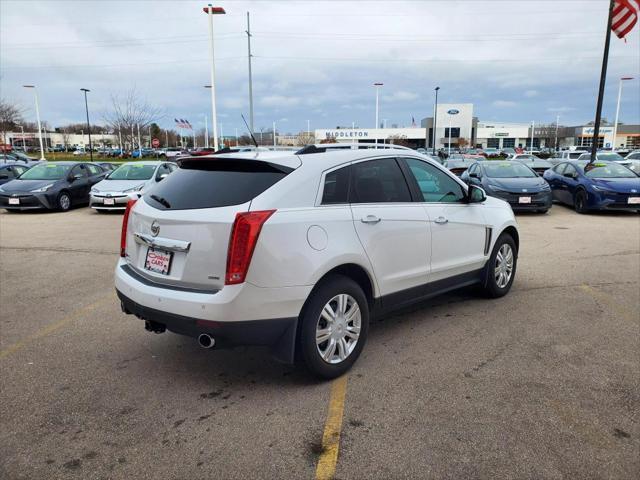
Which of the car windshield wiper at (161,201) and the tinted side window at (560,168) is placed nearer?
the car windshield wiper at (161,201)

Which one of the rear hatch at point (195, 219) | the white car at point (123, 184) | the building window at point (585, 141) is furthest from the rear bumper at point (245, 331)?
the building window at point (585, 141)

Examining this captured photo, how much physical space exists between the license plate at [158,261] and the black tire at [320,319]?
3.34ft

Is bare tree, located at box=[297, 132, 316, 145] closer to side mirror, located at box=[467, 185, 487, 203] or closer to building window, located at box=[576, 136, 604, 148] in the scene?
building window, located at box=[576, 136, 604, 148]

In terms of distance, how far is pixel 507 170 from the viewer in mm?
14195

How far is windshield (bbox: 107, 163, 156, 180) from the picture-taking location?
586 inches

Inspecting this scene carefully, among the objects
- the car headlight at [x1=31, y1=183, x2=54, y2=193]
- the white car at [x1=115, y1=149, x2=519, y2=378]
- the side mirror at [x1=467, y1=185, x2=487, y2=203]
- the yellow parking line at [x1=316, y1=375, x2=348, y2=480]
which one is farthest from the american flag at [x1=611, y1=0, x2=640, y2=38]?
the car headlight at [x1=31, y1=183, x2=54, y2=193]

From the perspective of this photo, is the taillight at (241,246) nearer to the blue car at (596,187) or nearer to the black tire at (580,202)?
the blue car at (596,187)

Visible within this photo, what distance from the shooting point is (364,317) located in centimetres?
385

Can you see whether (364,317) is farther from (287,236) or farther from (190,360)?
(190,360)

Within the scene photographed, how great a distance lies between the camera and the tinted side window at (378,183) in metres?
3.94

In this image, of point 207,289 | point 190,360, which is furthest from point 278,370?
point 207,289

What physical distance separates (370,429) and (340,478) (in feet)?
1.65

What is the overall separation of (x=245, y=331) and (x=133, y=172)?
13.4m

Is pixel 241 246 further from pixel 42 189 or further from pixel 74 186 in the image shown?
pixel 74 186
